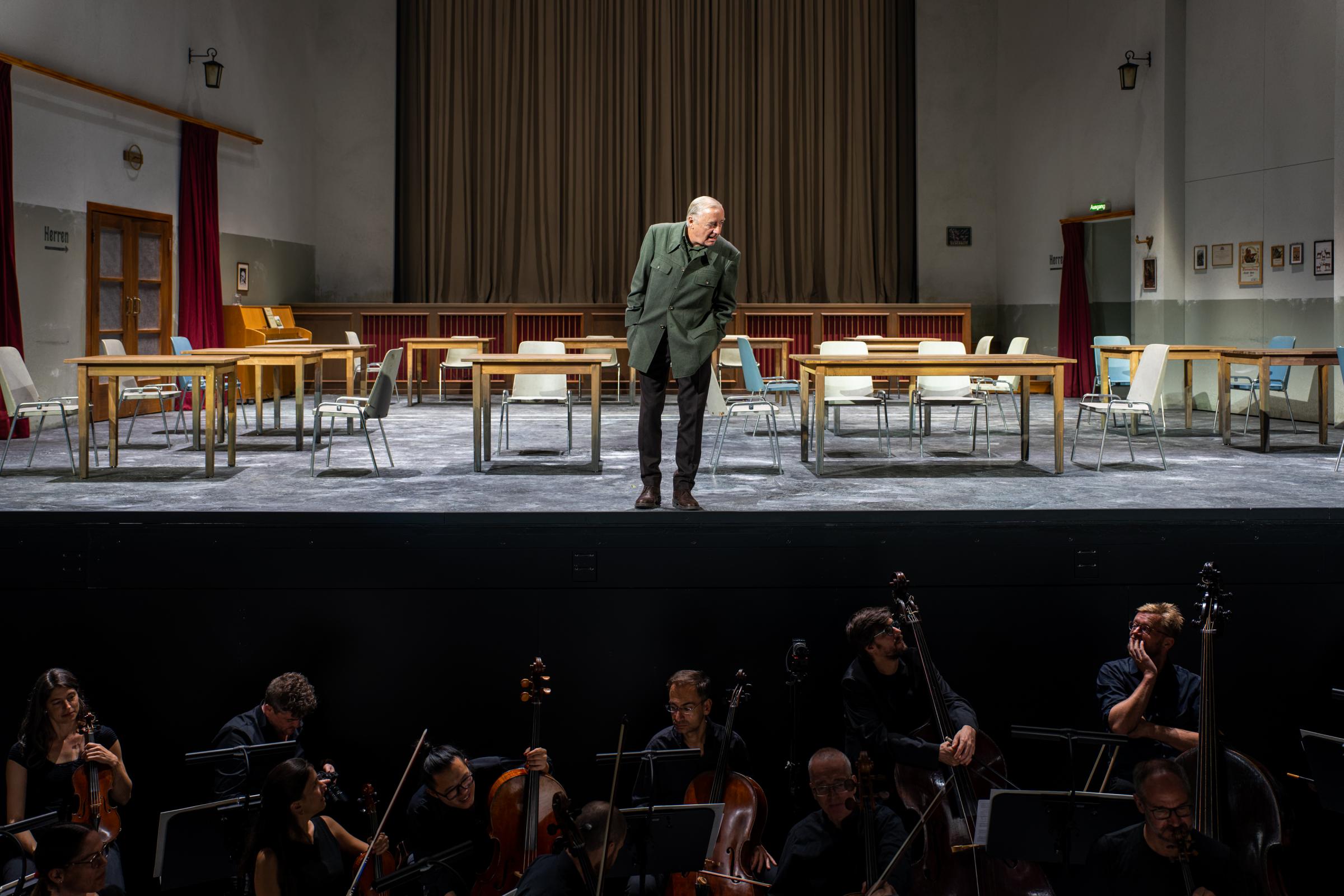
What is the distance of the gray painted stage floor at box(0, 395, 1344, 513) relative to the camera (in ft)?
17.7

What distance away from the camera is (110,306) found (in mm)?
9648

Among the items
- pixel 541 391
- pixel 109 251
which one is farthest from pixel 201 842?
pixel 109 251

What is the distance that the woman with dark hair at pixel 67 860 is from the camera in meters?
2.68

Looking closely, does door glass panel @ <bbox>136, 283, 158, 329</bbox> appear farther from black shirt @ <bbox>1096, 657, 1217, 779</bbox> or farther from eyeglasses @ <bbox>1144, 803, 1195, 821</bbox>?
eyeglasses @ <bbox>1144, 803, 1195, 821</bbox>

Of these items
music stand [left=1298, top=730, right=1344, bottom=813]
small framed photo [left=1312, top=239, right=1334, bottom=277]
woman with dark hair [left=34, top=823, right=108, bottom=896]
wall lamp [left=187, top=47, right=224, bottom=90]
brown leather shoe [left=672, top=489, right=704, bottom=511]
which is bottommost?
woman with dark hair [left=34, top=823, right=108, bottom=896]

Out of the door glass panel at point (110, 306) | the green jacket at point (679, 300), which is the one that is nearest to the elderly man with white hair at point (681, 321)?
the green jacket at point (679, 300)

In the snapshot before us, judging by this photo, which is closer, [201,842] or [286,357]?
[201,842]

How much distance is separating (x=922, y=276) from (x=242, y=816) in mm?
12626

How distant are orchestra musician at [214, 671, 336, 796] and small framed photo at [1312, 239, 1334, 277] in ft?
27.6

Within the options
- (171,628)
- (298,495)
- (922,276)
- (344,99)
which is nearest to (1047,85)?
(922,276)

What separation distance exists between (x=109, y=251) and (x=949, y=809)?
8719 millimetres

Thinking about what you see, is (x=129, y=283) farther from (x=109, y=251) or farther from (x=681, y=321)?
(x=681, y=321)

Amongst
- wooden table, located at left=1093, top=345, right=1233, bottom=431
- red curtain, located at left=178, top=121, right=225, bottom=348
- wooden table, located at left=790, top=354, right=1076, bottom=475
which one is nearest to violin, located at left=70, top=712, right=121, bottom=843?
wooden table, located at left=790, top=354, right=1076, bottom=475

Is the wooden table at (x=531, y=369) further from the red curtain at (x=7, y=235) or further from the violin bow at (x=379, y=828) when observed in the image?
the red curtain at (x=7, y=235)
